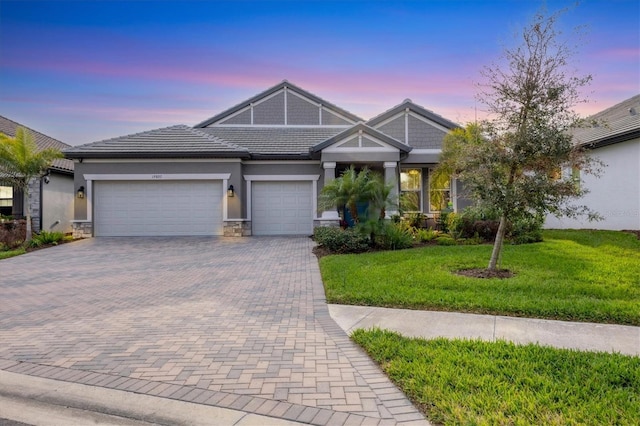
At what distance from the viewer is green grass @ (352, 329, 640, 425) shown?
2980mm

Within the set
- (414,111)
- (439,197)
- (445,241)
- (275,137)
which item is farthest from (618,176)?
(275,137)

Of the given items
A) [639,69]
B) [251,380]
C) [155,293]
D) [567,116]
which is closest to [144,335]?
[251,380]

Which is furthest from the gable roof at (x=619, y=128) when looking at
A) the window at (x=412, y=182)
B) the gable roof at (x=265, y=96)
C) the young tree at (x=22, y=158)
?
the young tree at (x=22, y=158)

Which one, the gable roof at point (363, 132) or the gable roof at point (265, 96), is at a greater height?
the gable roof at point (265, 96)

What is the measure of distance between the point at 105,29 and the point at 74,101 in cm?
646

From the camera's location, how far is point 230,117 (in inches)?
806

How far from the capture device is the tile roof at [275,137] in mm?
17944

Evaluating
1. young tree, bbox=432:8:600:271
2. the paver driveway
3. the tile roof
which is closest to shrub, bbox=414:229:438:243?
young tree, bbox=432:8:600:271

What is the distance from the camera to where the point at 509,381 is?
3.52 meters

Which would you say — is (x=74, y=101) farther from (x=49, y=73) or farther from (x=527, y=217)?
(x=527, y=217)

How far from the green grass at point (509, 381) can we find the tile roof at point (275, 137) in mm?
14049

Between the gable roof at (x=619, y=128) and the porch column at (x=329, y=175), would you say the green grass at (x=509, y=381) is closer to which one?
the gable roof at (x=619, y=128)

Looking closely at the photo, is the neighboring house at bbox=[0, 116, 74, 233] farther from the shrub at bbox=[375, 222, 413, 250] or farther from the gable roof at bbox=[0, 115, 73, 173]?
the shrub at bbox=[375, 222, 413, 250]

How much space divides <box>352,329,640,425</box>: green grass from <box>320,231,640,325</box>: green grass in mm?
1659
